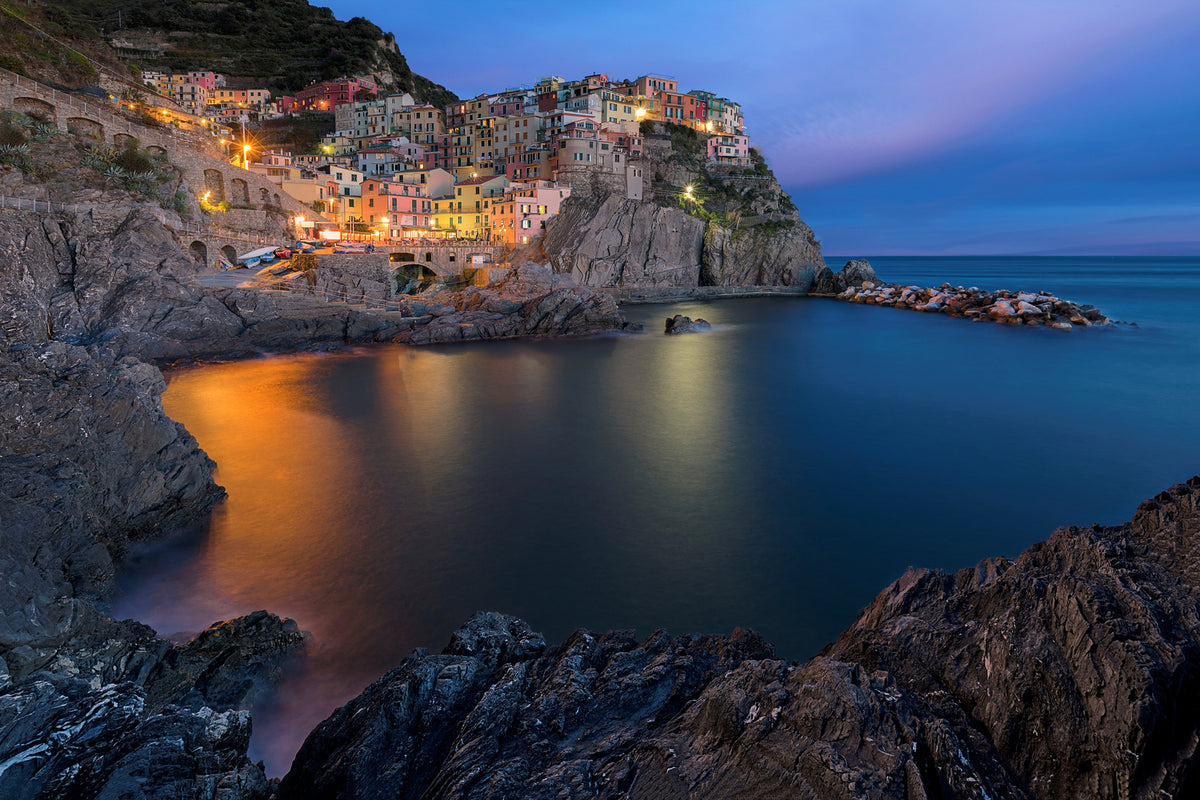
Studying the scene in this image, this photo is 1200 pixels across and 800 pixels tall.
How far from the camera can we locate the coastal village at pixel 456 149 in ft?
170

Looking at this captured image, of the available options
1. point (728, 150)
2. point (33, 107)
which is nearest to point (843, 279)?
point (728, 150)

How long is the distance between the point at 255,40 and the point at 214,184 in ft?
218

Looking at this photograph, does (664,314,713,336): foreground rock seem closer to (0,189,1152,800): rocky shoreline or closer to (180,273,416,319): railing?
(180,273,416,319): railing

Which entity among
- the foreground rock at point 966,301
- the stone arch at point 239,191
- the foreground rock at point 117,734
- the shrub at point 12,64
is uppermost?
the shrub at point 12,64

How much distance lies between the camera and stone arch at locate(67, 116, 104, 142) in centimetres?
3375

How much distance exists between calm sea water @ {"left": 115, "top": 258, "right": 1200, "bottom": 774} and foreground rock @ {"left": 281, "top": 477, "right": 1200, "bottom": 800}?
263cm

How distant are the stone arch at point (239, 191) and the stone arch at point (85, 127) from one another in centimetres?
784

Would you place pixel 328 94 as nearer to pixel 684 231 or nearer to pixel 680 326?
pixel 684 231

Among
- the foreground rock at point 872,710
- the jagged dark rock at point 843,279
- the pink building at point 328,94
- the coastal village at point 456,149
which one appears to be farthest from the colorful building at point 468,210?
the foreground rock at point 872,710

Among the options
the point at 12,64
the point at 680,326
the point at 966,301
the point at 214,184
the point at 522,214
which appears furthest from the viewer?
the point at 522,214

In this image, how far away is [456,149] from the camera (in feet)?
217

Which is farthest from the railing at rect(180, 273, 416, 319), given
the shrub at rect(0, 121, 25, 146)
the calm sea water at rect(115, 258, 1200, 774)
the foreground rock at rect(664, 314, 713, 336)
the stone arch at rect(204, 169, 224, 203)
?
the foreground rock at rect(664, 314, 713, 336)

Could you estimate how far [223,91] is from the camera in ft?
258

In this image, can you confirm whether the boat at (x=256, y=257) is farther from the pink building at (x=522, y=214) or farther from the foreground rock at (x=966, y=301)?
the foreground rock at (x=966, y=301)
